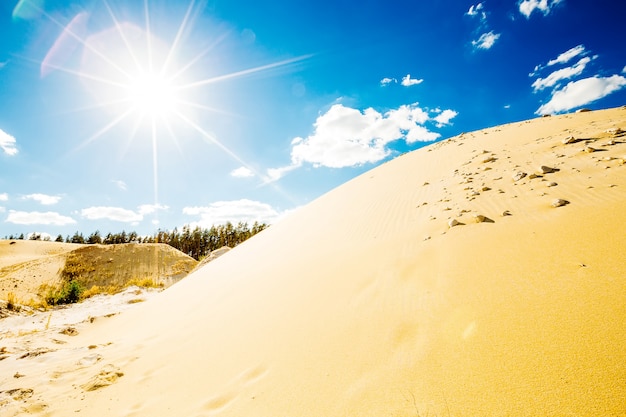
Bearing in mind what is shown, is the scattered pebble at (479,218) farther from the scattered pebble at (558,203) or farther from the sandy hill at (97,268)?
the sandy hill at (97,268)

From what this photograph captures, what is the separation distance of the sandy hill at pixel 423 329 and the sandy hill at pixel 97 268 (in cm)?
1897

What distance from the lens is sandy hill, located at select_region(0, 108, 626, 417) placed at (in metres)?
1.33

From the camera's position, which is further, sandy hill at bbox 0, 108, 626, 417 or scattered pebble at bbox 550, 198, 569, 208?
scattered pebble at bbox 550, 198, 569, 208

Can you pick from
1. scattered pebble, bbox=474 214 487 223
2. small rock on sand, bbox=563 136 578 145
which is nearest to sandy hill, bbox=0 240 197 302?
scattered pebble, bbox=474 214 487 223

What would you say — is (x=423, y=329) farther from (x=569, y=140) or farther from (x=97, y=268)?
(x=97, y=268)

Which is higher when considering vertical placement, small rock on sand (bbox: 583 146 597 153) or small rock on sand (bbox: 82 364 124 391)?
small rock on sand (bbox: 583 146 597 153)

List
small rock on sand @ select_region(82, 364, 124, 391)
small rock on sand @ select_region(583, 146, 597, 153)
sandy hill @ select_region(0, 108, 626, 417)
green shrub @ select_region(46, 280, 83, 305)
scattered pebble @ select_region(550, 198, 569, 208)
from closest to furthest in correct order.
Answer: sandy hill @ select_region(0, 108, 626, 417) < small rock on sand @ select_region(82, 364, 124, 391) < scattered pebble @ select_region(550, 198, 569, 208) < small rock on sand @ select_region(583, 146, 597, 153) < green shrub @ select_region(46, 280, 83, 305)

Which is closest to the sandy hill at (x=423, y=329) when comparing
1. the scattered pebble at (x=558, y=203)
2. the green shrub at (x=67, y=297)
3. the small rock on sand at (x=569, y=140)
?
the scattered pebble at (x=558, y=203)

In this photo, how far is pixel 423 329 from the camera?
73.1 inches

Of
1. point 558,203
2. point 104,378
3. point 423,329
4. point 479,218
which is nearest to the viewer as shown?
point 423,329

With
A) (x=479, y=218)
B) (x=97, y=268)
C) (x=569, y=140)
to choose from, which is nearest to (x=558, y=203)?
(x=479, y=218)

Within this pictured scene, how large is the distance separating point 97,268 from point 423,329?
30479mm

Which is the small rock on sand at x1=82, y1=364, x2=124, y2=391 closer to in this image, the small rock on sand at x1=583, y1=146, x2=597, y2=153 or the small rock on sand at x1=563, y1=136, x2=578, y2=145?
the small rock on sand at x1=583, y1=146, x2=597, y2=153

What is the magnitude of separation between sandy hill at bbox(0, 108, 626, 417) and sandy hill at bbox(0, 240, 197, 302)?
747 inches
